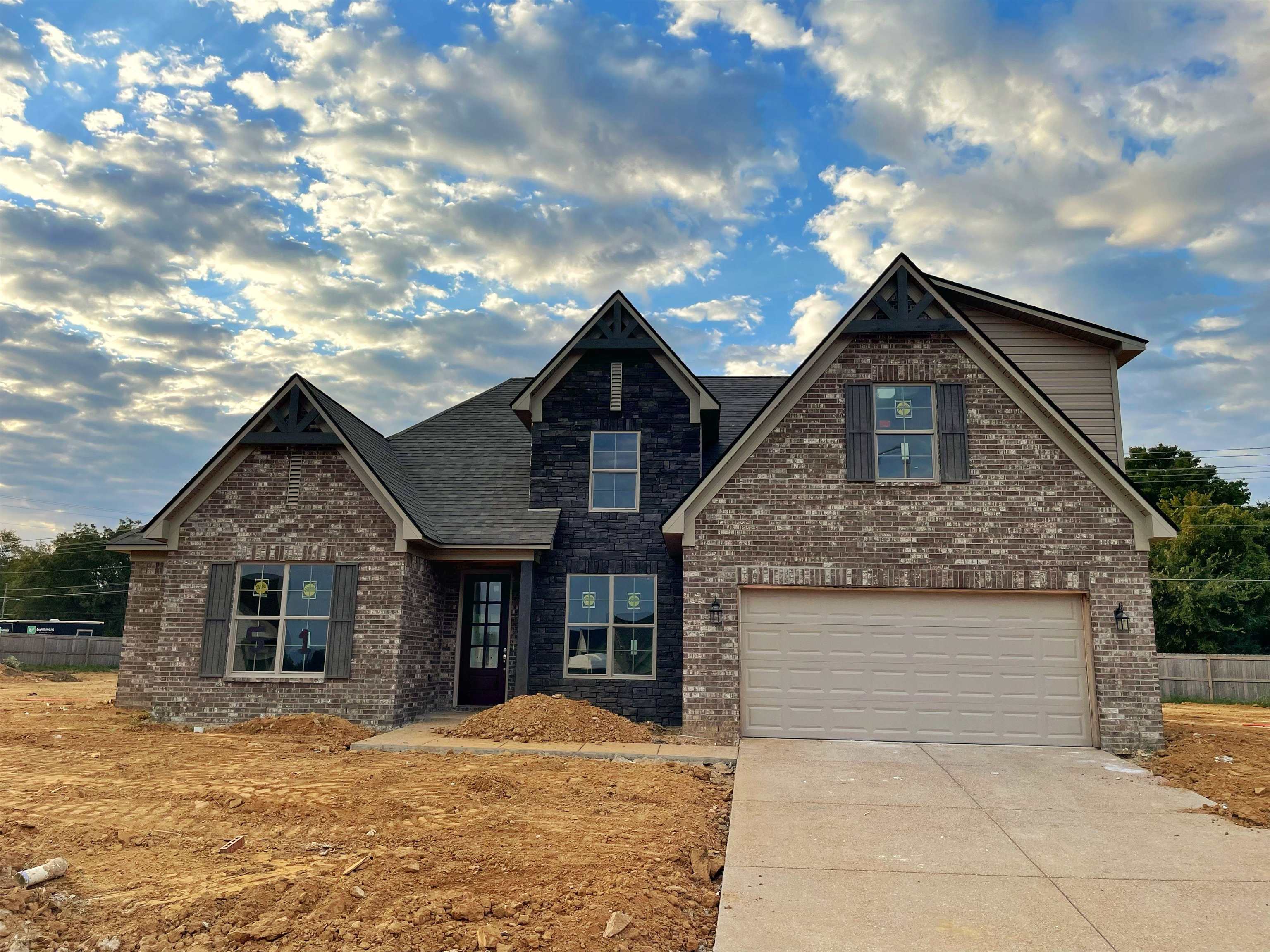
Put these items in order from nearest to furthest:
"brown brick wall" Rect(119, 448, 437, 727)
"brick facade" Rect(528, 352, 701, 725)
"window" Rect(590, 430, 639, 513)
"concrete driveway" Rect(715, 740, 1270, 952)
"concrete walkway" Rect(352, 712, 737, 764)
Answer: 1. "concrete driveway" Rect(715, 740, 1270, 952)
2. "concrete walkway" Rect(352, 712, 737, 764)
3. "brown brick wall" Rect(119, 448, 437, 727)
4. "brick facade" Rect(528, 352, 701, 725)
5. "window" Rect(590, 430, 639, 513)

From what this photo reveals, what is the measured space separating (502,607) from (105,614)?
67.7 metres

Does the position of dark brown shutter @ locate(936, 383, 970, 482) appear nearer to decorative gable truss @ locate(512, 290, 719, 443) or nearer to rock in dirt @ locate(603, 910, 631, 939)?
decorative gable truss @ locate(512, 290, 719, 443)

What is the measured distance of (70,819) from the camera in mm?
7031

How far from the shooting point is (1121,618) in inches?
437

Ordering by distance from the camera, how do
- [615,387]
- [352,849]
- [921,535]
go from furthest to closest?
[615,387]
[921,535]
[352,849]

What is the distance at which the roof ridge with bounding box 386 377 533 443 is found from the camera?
17.8 metres

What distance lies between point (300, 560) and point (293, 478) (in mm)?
1378

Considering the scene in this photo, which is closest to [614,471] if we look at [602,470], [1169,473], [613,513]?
[602,470]

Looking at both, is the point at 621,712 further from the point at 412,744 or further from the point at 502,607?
the point at 412,744

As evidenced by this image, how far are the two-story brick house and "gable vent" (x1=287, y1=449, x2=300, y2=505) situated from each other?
4 cm

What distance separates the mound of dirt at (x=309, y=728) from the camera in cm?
1166

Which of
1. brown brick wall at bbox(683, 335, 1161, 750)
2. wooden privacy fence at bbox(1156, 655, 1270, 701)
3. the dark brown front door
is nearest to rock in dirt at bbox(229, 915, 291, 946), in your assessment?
brown brick wall at bbox(683, 335, 1161, 750)

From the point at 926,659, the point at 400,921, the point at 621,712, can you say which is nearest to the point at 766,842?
the point at 400,921

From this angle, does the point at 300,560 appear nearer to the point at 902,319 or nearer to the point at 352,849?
the point at 352,849
